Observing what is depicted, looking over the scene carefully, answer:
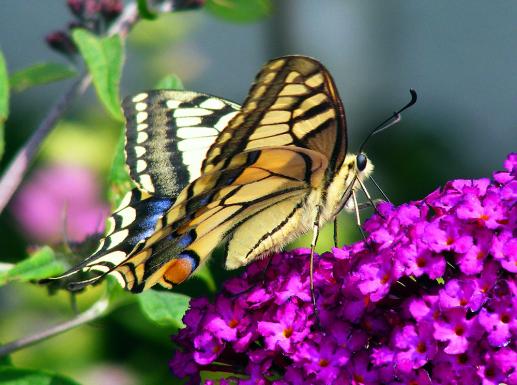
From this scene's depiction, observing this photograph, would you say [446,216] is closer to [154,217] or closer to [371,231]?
[371,231]

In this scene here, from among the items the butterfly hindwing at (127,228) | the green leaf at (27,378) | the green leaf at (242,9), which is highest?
the green leaf at (242,9)

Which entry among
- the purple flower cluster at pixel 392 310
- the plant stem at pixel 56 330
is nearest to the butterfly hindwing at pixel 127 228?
the plant stem at pixel 56 330

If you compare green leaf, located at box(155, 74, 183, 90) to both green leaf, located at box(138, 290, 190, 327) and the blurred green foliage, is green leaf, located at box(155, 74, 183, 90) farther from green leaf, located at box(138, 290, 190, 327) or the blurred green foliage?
green leaf, located at box(138, 290, 190, 327)

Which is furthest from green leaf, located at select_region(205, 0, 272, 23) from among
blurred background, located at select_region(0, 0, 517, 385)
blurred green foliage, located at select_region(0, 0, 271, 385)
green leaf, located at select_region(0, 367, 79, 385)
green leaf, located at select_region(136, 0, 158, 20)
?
green leaf, located at select_region(0, 367, 79, 385)

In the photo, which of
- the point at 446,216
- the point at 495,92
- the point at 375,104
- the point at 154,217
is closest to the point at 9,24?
the point at 375,104

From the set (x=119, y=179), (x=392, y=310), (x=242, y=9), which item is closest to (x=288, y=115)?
(x=392, y=310)

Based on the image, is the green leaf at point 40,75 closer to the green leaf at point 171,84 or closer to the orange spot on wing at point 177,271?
the green leaf at point 171,84
